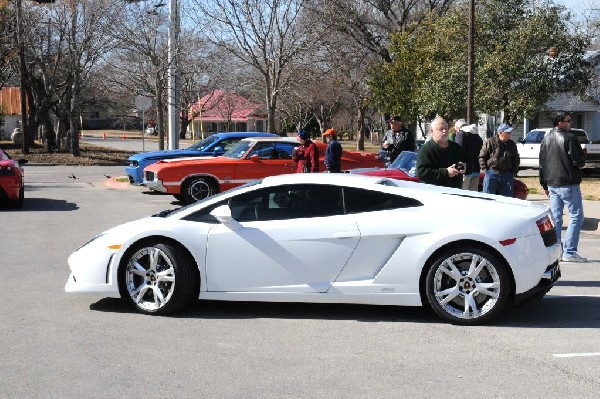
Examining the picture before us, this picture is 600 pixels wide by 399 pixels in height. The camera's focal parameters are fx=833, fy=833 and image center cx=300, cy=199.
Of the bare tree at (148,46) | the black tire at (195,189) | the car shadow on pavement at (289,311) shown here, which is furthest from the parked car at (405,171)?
the bare tree at (148,46)

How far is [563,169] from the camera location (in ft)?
32.9

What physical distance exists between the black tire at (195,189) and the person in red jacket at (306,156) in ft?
10.0

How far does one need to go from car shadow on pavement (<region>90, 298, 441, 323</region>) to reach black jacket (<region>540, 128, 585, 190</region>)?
3.36m

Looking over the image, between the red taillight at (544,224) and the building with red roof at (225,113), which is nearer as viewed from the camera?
the red taillight at (544,224)

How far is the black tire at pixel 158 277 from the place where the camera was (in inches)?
285

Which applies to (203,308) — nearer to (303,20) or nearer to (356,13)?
(303,20)

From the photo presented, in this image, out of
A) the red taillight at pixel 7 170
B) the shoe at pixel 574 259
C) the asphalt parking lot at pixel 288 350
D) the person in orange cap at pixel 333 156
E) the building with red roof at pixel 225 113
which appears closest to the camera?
the asphalt parking lot at pixel 288 350

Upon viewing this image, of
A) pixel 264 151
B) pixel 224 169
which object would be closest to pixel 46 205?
pixel 224 169

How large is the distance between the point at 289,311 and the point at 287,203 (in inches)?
40.4

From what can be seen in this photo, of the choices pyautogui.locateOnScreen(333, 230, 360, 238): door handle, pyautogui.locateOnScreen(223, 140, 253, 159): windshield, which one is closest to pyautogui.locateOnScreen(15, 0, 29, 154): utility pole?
pyautogui.locateOnScreen(223, 140, 253, 159): windshield

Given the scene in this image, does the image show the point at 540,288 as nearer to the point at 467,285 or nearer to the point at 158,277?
the point at 467,285

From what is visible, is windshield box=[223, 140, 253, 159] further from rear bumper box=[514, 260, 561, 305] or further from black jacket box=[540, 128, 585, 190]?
rear bumper box=[514, 260, 561, 305]

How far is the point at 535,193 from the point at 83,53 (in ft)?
71.9

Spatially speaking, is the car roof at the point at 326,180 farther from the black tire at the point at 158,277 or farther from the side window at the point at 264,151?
the side window at the point at 264,151
